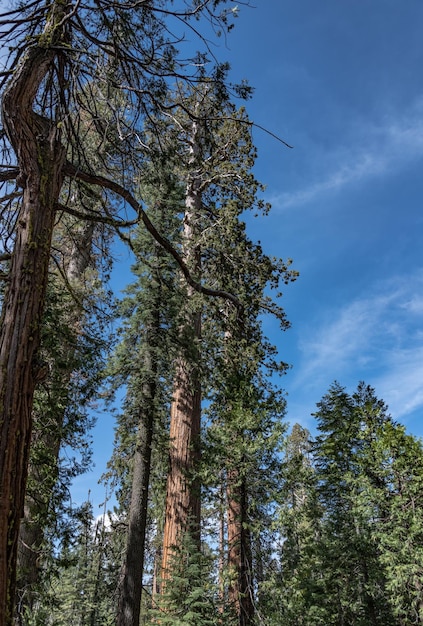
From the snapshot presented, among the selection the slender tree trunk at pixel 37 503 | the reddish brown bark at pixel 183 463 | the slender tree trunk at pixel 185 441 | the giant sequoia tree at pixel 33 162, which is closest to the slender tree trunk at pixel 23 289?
the giant sequoia tree at pixel 33 162

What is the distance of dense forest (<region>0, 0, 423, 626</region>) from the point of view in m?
3.40

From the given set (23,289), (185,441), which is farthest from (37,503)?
(23,289)

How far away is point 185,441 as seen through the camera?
9.20 m

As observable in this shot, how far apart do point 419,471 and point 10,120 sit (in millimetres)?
14883

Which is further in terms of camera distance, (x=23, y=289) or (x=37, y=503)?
(x=37, y=503)

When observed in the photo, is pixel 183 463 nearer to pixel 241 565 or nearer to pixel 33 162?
pixel 241 565

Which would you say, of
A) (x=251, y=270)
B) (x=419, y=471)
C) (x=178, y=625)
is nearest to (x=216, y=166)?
(x=251, y=270)

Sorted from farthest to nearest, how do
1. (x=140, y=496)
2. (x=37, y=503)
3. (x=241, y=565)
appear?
1. (x=140, y=496)
2. (x=241, y=565)
3. (x=37, y=503)

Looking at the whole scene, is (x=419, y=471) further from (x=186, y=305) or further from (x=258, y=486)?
(x=186, y=305)

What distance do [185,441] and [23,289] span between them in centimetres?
678

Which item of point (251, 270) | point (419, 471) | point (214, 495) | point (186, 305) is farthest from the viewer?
point (419, 471)

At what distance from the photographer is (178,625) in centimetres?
606

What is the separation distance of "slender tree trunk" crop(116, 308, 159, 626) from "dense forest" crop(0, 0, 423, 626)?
0.12ft

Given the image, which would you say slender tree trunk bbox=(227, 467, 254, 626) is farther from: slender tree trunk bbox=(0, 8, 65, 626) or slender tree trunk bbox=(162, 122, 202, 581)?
slender tree trunk bbox=(0, 8, 65, 626)
